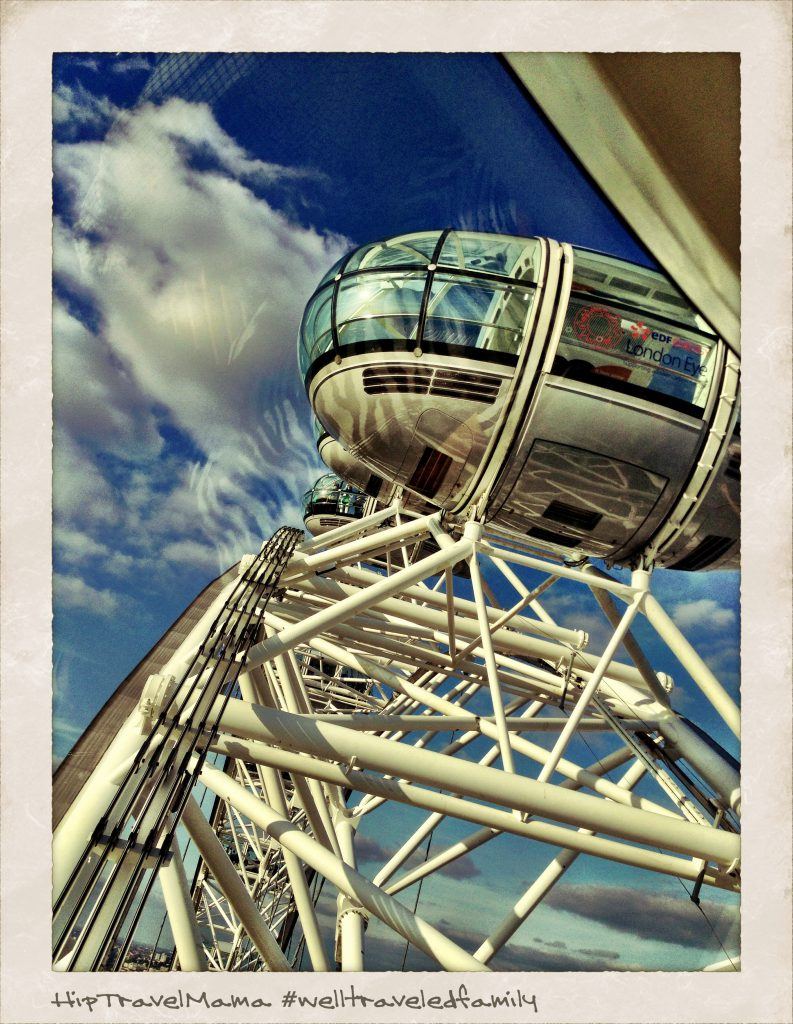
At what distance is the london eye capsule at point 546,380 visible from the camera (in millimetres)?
6262

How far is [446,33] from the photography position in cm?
416

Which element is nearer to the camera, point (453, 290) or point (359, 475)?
point (453, 290)

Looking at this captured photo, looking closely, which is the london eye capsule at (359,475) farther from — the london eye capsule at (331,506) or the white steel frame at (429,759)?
the london eye capsule at (331,506)

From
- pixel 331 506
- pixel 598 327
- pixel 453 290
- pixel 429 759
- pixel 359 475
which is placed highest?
pixel 331 506

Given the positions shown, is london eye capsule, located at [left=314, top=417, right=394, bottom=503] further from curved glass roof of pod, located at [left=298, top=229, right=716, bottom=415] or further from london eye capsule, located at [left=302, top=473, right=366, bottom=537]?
london eye capsule, located at [left=302, top=473, right=366, bottom=537]

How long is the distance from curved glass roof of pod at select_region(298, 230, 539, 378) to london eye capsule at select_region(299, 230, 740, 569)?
0.03 ft

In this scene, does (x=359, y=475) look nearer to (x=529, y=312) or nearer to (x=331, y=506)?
(x=529, y=312)

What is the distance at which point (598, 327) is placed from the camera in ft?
20.6

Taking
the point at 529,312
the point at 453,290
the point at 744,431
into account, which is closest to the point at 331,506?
the point at 453,290

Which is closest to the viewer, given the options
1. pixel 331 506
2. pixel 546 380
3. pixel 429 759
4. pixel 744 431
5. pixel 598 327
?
pixel 744 431

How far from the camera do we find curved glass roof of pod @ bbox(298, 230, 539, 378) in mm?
6312

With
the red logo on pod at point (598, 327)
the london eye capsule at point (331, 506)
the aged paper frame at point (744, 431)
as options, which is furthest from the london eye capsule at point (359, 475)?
the london eye capsule at point (331, 506)

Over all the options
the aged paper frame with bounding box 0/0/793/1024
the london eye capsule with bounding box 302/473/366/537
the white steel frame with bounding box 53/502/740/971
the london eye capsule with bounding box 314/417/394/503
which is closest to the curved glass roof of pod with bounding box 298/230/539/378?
the white steel frame with bounding box 53/502/740/971

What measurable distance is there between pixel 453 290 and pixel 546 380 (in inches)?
38.2
